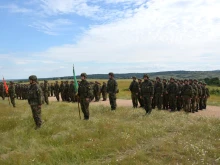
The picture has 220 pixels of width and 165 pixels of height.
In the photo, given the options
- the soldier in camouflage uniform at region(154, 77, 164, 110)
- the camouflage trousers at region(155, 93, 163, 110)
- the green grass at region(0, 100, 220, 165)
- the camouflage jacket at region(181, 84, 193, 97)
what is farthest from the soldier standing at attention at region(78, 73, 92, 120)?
the camouflage jacket at region(181, 84, 193, 97)

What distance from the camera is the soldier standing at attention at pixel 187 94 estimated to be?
52.1 feet

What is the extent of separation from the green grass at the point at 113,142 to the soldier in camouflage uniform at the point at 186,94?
11.8 feet

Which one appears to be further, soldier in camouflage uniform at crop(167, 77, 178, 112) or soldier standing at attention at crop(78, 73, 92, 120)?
soldier in camouflage uniform at crop(167, 77, 178, 112)

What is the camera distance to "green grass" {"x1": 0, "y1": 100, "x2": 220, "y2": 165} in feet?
24.5

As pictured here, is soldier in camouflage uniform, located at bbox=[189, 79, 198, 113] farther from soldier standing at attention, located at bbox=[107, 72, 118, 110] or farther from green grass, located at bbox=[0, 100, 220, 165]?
soldier standing at attention, located at bbox=[107, 72, 118, 110]

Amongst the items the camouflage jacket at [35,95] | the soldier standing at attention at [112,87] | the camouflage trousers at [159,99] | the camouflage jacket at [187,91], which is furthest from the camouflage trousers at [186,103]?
the camouflage jacket at [35,95]

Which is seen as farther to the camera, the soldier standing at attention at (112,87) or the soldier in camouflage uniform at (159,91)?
the soldier in camouflage uniform at (159,91)

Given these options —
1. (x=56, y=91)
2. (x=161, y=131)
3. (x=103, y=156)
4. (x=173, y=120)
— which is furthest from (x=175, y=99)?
(x=56, y=91)

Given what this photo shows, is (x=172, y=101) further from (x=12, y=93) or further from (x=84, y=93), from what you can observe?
(x=12, y=93)

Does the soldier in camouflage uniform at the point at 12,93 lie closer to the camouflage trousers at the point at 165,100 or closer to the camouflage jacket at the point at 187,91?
the camouflage trousers at the point at 165,100

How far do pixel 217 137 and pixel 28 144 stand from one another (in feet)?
21.9

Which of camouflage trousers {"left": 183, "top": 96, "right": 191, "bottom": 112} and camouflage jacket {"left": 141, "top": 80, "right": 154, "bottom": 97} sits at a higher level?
camouflage jacket {"left": 141, "top": 80, "right": 154, "bottom": 97}

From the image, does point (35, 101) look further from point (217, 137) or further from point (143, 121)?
point (217, 137)

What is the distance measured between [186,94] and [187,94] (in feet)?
0.20
